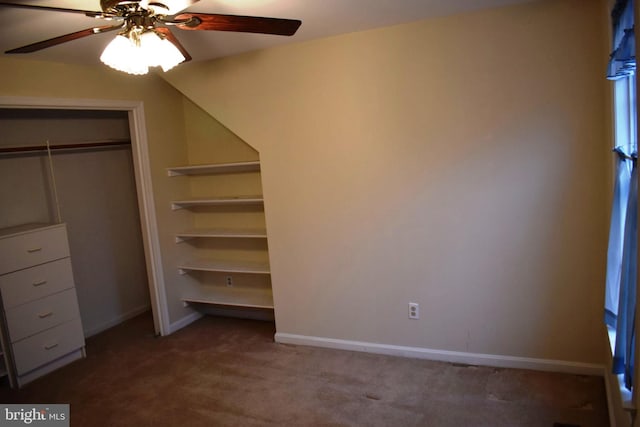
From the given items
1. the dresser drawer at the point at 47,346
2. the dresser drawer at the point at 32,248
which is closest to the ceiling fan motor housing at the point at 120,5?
the dresser drawer at the point at 32,248

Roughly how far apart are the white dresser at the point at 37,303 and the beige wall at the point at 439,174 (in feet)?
5.17

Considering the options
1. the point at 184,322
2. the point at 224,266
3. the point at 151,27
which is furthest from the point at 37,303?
the point at 151,27

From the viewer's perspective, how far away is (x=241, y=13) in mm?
2379

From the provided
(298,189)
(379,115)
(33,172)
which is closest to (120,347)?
(33,172)

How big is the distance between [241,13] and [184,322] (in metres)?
2.88

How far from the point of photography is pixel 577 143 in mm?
2598

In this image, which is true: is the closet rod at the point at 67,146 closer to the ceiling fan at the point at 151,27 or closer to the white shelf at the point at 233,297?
the white shelf at the point at 233,297

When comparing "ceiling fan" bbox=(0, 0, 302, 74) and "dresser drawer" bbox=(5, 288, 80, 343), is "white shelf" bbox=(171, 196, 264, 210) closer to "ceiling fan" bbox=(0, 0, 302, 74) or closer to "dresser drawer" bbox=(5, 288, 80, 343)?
"dresser drawer" bbox=(5, 288, 80, 343)

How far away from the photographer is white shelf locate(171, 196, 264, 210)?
3.75m

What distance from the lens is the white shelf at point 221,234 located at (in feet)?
12.4

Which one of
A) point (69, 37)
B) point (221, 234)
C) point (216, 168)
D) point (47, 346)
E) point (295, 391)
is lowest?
point (295, 391)

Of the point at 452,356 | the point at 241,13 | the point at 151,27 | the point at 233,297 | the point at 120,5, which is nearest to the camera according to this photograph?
the point at 120,5

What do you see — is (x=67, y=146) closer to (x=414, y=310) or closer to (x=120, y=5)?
(x=120, y=5)

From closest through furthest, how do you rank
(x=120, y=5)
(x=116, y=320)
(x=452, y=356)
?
(x=120, y=5), (x=452, y=356), (x=116, y=320)
